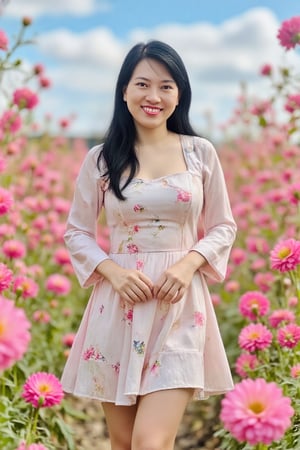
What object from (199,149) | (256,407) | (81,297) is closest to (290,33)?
(199,149)

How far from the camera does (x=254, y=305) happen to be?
2574mm

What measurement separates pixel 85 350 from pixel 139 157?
0.54 metres

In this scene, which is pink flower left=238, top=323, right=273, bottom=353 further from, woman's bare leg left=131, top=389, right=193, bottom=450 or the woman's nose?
the woman's nose

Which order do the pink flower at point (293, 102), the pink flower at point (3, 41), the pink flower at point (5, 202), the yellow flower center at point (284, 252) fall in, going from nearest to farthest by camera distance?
the yellow flower center at point (284, 252) < the pink flower at point (5, 202) < the pink flower at point (3, 41) < the pink flower at point (293, 102)

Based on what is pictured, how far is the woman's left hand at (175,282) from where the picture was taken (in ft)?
6.35

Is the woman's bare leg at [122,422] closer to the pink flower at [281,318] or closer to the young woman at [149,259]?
the young woman at [149,259]

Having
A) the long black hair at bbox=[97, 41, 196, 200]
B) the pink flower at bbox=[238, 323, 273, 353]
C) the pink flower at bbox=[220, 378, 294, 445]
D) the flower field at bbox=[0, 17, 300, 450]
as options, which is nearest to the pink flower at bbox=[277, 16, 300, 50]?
the flower field at bbox=[0, 17, 300, 450]

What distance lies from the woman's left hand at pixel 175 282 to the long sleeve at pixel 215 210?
0.41 ft

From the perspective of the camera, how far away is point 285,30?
8.86ft

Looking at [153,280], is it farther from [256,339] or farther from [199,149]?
[256,339]

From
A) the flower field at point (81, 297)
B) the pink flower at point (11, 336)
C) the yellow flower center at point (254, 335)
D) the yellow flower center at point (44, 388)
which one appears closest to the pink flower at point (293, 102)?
the flower field at point (81, 297)

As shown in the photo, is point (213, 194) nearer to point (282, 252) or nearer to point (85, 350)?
point (282, 252)

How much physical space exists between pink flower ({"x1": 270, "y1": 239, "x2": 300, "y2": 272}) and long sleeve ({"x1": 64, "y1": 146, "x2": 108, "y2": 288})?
0.49 meters

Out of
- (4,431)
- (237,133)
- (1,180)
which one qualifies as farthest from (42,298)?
(237,133)
